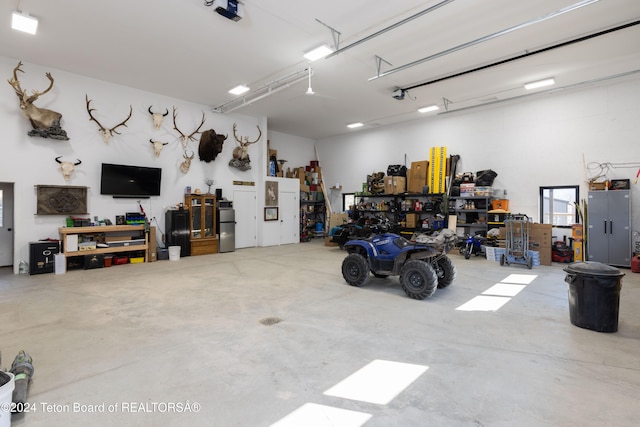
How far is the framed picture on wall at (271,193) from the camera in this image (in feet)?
34.7

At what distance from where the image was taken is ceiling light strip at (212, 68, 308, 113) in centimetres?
699

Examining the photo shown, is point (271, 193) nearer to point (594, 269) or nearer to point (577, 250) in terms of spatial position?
point (577, 250)

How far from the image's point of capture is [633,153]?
704 centimetres

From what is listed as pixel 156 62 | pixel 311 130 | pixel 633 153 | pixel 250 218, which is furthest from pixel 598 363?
pixel 311 130

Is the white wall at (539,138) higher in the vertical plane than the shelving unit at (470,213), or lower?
higher

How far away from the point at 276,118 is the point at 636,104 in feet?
30.4

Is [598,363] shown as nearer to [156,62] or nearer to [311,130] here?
[156,62]

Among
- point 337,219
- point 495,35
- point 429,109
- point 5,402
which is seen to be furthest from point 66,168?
point 429,109

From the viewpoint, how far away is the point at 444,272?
521 centimetres

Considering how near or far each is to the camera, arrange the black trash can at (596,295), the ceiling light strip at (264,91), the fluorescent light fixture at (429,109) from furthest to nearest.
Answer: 1. the fluorescent light fixture at (429,109)
2. the ceiling light strip at (264,91)
3. the black trash can at (596,295)

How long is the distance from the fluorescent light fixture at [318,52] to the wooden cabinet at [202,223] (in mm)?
4931

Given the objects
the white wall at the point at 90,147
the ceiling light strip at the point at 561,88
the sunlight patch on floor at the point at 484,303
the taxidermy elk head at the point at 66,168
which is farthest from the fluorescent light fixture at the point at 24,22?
the ceiling light strip at the point at 561,88

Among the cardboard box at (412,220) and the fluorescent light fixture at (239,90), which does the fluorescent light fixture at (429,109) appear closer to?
the cardboard box at (412,220)

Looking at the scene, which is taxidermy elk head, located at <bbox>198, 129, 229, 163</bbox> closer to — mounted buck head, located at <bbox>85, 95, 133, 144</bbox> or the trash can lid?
mounted buck head, located at <bbox>85, 95, 133, 144</bbox>
